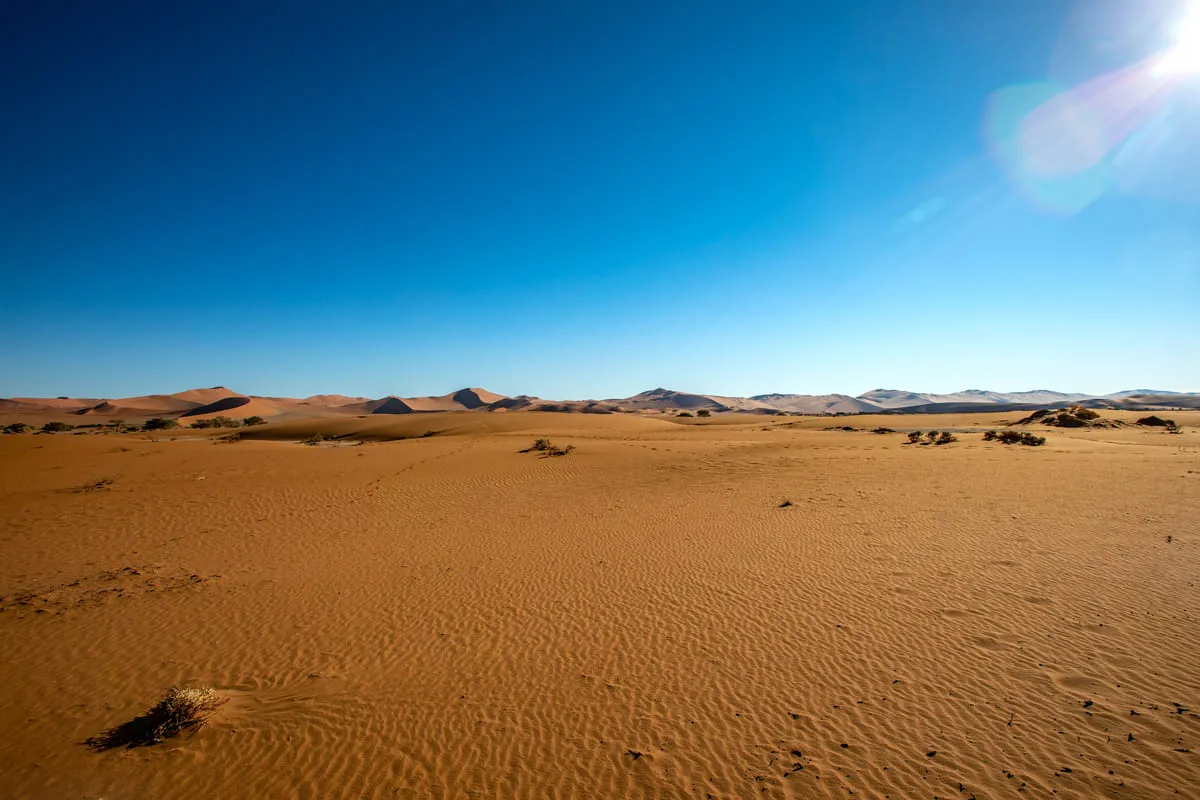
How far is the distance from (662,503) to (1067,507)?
947 centimetres

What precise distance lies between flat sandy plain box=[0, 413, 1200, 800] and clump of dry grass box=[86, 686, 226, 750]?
145mm

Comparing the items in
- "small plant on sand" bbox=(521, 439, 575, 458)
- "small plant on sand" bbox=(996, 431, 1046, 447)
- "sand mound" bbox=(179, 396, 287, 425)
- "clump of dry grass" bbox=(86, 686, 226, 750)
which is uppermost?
"sand mound" bbox=(179, 396, 287, 425)

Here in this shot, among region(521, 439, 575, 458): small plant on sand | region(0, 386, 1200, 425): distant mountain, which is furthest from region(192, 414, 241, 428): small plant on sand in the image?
region(521, 439, 575, 458): small plant on sand

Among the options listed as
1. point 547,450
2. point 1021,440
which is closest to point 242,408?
point 547,450

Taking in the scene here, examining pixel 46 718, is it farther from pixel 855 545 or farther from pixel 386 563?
pixel 855 545

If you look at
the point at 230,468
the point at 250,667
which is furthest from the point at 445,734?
the point at 230,468

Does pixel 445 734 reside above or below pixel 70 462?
below

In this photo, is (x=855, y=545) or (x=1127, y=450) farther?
(x=1127, y=450)

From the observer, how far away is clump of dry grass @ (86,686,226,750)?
4562mm

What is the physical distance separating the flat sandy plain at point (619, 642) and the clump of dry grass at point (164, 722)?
0.14 m

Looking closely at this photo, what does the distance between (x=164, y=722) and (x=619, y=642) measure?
15.4 feet

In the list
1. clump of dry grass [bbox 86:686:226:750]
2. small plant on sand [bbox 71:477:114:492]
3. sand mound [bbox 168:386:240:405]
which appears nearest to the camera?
clump of dry grass [bbox 86:686:226:750]

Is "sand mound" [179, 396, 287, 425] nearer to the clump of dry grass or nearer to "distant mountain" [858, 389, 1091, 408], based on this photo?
the clump of dry grass

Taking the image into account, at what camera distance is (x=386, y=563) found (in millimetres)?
9406
